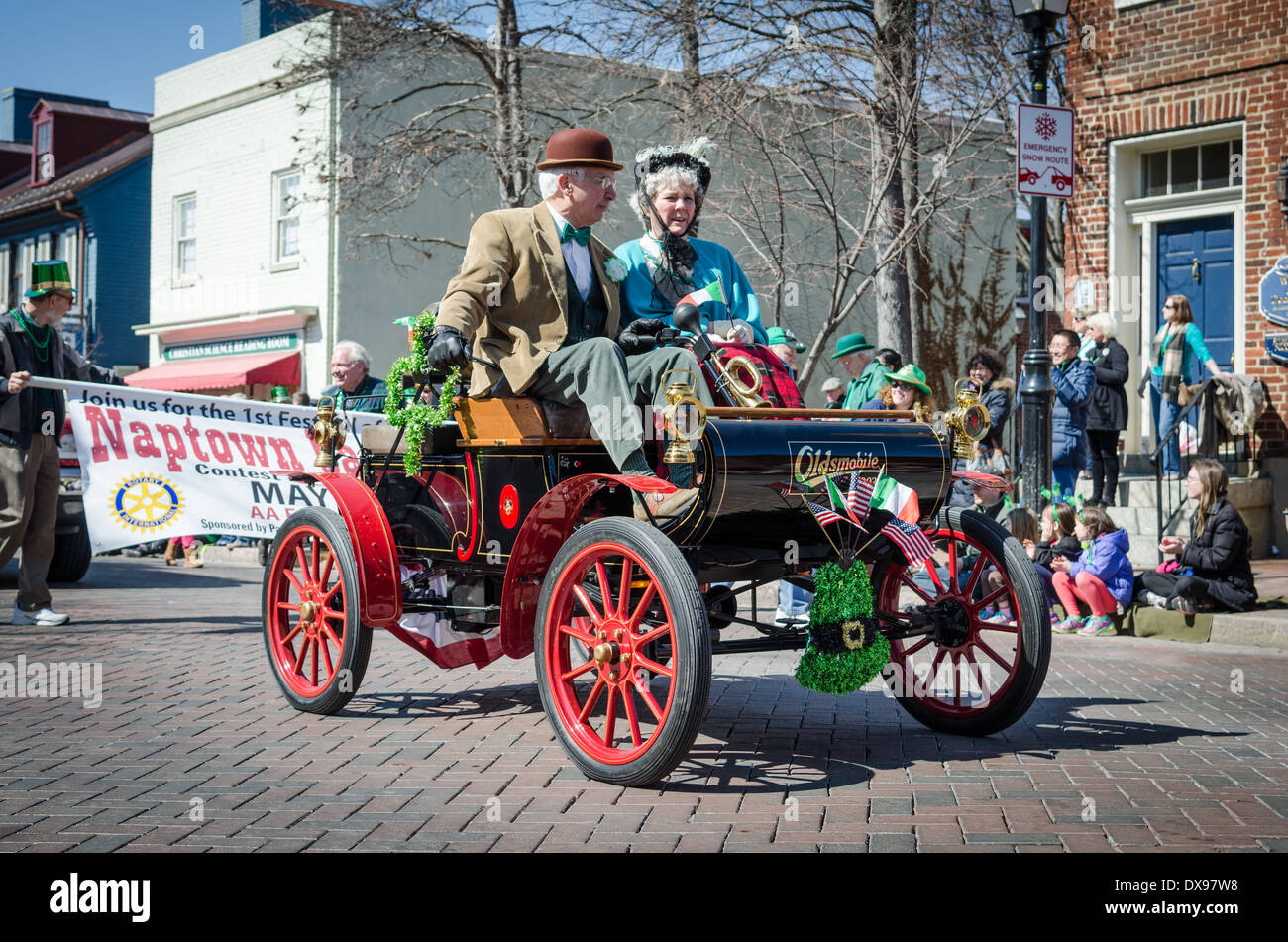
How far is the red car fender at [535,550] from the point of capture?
204 inches

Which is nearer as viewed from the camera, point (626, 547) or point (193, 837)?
point (193, 837)

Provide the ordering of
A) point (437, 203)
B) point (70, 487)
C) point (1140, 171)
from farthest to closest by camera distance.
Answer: point (437, 203) → point (1140, 171) → point (70, 487)

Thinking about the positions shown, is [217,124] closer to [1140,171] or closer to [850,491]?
[1140,171]

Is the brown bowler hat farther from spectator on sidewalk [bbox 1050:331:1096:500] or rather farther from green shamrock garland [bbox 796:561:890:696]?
spectator on sidewalk [bbox 1050:331:1096:500]

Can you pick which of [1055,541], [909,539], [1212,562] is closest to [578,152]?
[909,539]

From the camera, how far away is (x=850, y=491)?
16.6 ft

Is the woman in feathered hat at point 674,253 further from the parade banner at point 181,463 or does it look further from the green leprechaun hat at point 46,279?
the green leprechaun hat at point 46,279

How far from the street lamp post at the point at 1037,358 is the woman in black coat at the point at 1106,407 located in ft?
4.32

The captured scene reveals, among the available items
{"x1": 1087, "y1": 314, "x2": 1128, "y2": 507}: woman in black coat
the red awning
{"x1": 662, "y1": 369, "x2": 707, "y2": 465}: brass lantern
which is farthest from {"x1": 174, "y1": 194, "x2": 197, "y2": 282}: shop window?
{"x1": 662, "y1": 369, "x2": 707, "y2": 465}: brass lantern

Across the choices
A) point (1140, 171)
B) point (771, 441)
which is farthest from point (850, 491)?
point (1140, 171)

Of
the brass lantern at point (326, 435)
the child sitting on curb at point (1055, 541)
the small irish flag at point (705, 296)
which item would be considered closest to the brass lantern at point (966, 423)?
the small irish flag at point (705, 296)

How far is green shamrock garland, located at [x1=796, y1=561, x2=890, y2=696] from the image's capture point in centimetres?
502

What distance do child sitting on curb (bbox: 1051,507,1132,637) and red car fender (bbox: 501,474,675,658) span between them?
5469mm

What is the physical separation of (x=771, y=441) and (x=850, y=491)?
372 millimetres
